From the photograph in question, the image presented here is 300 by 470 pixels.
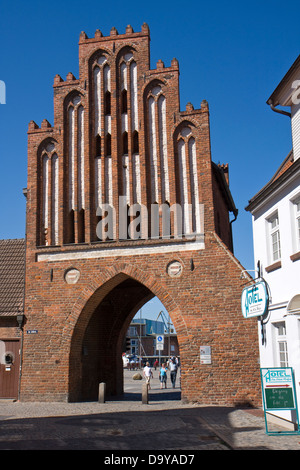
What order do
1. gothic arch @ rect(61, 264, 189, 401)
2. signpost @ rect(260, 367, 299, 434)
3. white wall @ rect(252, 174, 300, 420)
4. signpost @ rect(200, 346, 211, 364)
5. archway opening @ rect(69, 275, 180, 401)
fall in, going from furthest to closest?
1. archway opening @ rect(69, 275, 180, 401)
2. gothic arch @ rect(61, 264, 189, 401)
3. signpost @ rect(200, 346, 211, 364)
4. white wall @ rect(252, 174, 300, 420)
5. signpost @ rect(260, 367, 299, 434)

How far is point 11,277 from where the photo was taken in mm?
21062

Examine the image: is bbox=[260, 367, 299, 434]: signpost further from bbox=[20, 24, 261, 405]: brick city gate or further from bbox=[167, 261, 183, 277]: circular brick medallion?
bbox=[167, 261, 183, 277]: circular brick medallion

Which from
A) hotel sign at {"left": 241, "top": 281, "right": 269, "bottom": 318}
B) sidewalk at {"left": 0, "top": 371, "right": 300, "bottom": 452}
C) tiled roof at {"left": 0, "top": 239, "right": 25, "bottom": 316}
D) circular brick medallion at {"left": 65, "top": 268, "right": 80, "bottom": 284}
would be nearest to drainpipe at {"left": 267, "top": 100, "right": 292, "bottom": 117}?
hotel sign at {"left": 241, "top": 281, "right": 269, "bottom": 318}

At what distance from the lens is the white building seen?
447 inches

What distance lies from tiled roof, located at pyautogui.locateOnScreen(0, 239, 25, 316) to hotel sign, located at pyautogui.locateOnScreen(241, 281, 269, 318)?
903 centimetres

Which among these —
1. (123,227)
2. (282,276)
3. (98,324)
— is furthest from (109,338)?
(282,276)

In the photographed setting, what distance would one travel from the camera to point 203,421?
13023 mm

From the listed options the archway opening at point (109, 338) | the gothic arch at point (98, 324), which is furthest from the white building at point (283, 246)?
the archway opening at point (109, 338)

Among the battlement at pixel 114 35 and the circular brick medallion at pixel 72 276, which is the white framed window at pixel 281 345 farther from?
the battlement at pixel 114 35

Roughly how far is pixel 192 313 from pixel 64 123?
29.4 ft

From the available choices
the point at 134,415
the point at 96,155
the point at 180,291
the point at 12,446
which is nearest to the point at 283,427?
the point at 134,415

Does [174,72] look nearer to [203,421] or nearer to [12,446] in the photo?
[203,421]

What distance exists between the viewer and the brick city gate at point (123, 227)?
17297 mm

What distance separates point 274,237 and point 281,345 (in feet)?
8.89
